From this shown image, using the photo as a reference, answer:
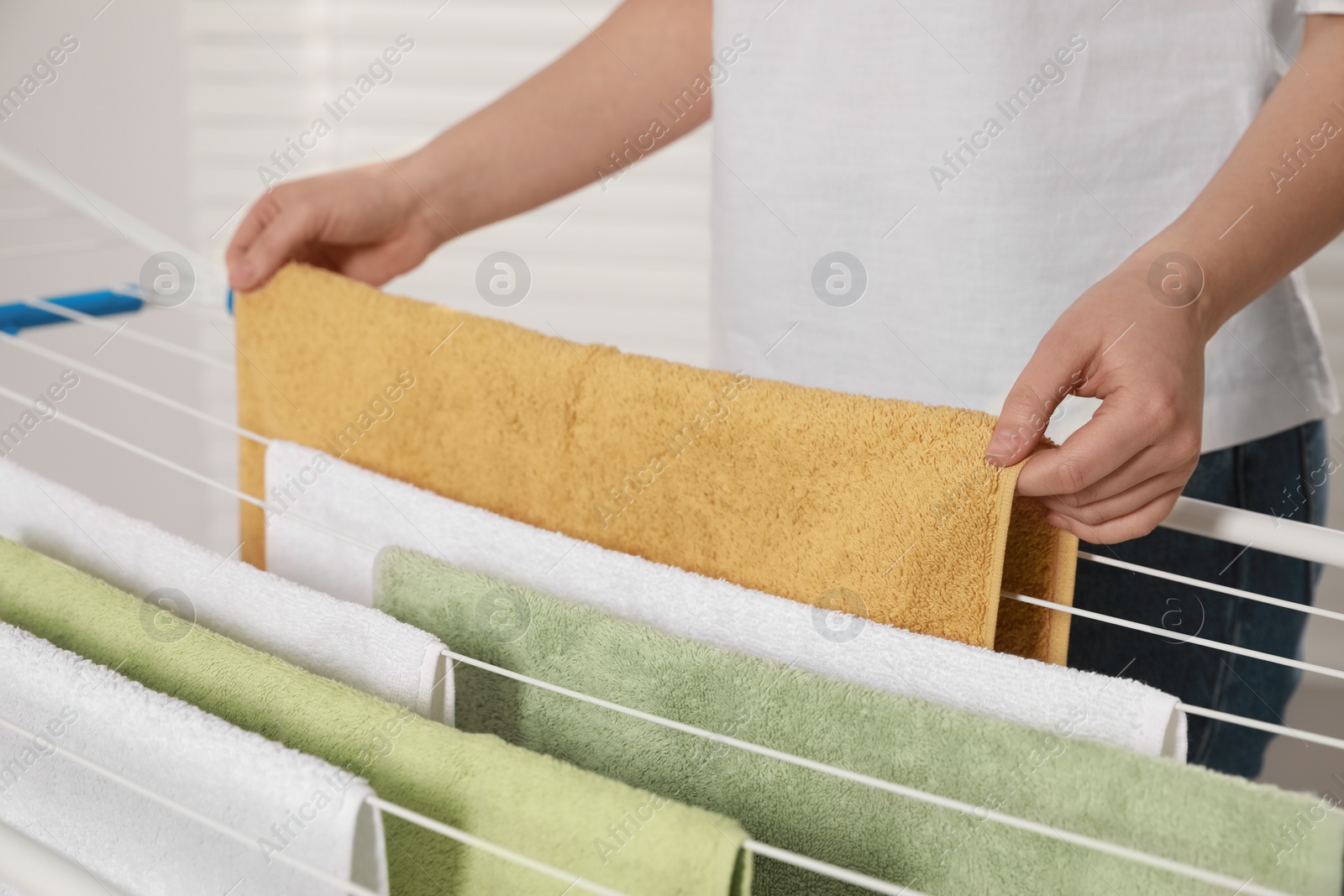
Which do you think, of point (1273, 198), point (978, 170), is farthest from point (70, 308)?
point (1273, 198)

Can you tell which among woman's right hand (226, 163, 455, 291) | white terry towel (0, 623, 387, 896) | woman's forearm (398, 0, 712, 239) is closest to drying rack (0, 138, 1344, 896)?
white terry towel (0, 623, 387, 896)

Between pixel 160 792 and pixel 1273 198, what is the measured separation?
0.47 m

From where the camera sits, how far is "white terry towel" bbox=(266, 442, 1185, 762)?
0.35 meters

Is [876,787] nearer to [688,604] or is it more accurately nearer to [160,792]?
[688,604]

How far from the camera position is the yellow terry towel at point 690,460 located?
1.29 ft

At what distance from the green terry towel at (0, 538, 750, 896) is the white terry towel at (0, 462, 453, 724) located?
31 millimetres

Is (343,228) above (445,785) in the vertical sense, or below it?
above

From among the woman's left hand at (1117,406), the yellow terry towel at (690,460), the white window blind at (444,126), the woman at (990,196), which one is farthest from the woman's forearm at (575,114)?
the white window blind at (444,126)

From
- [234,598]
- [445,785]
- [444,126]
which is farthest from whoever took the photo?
[444,126]

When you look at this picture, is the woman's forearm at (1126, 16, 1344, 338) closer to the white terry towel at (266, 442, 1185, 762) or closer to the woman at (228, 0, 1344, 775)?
the woman at (228, 0, 1344, 775)

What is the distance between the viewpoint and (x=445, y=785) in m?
0.32

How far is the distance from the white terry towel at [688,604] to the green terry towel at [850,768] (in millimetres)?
16

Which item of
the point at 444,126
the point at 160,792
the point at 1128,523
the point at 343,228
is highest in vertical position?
the point at 444,126

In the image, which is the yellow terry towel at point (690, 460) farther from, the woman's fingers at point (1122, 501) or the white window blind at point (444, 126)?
the white window blind at point (444, 126)
